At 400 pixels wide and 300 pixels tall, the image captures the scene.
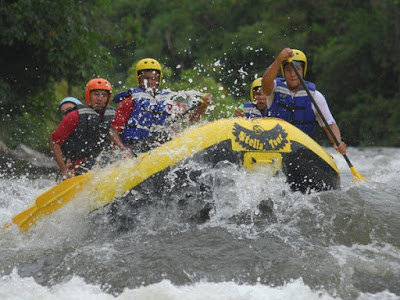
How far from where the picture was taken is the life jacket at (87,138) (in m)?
5.88

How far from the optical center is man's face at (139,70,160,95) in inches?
234

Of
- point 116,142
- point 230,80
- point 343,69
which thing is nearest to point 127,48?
point 230,80

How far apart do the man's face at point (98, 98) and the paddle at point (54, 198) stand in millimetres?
1198

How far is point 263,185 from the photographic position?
5023mm

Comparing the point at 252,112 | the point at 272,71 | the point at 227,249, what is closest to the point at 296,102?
the point at 272,71

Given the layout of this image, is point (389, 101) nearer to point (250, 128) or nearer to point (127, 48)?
point (127, 48)

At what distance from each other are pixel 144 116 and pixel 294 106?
59.0 inches

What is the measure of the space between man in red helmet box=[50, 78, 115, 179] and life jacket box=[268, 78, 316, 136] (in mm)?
1735

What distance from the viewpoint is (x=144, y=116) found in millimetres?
5855

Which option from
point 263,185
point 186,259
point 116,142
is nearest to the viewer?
point 186,259

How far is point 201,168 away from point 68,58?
22.1ft

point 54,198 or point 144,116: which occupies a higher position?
point 144,116

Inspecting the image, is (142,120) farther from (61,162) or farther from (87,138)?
Result: (61,162)

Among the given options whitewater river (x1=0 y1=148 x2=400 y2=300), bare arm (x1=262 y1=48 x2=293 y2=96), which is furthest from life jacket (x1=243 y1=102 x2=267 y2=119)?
whitewater river (x1=0 y1=148 x2=400 y2=300)
